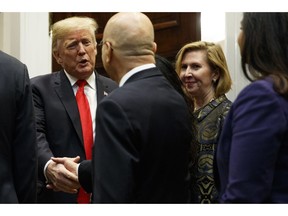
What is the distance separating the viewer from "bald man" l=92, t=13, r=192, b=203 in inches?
66.1

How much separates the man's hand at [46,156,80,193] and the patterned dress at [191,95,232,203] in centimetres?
49

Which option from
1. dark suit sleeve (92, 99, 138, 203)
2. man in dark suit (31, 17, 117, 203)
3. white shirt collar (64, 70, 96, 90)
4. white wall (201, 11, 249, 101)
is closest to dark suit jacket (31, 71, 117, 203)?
man in dark suit (31, 17, 117, 203)

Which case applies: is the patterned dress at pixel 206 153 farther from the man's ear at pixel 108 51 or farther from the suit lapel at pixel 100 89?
the man's ear at pixel 108 51

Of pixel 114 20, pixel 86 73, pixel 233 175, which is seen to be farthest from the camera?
pixel 86 73

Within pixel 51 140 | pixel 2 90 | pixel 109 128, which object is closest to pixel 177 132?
pixel 109 128

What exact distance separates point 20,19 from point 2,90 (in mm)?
2008

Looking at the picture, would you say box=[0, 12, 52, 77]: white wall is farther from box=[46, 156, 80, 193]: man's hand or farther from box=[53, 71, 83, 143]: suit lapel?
box=[46, 156, 80, 193]: man's hand

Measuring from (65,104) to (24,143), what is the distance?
0.67 m

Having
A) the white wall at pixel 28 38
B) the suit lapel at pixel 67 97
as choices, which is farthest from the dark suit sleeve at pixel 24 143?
the white wall at pixel 28 38

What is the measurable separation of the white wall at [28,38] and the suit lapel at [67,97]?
112 centimetres

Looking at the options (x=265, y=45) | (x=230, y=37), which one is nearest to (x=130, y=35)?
(x=265, y=45)

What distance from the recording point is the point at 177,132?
1784mm

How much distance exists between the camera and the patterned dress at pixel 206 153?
241 cm

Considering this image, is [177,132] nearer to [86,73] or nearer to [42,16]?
[86,73]
